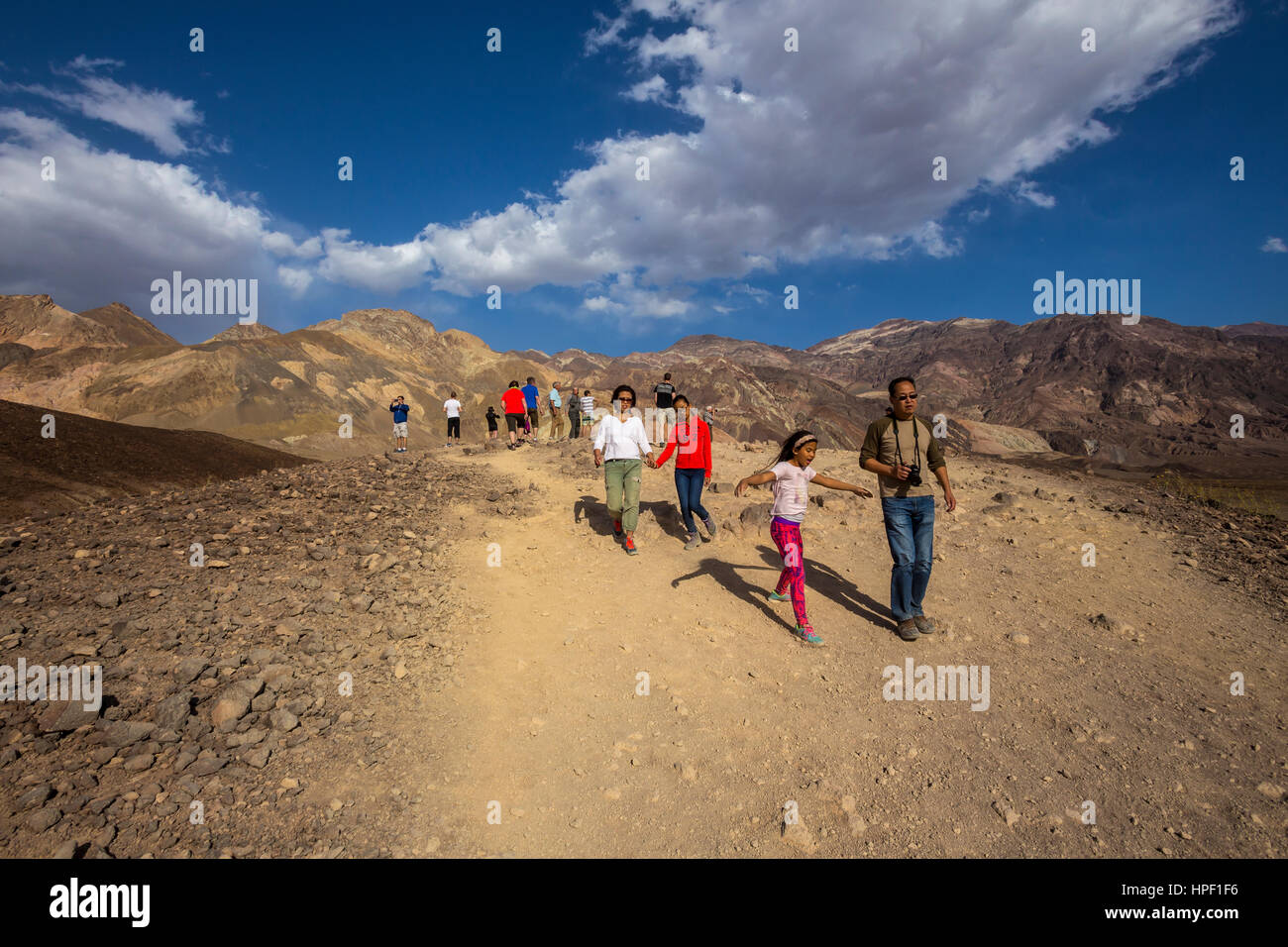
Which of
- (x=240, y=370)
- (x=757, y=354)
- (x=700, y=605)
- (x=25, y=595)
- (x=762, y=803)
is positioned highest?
(x=757, y=354)

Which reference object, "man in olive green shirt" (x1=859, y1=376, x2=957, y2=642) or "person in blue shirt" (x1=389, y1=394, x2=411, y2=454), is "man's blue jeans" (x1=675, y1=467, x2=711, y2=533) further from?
"person in blue shirt" (x1=389, y1=394, x2=411, y2=454)

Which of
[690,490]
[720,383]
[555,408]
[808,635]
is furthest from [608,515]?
[720,383]

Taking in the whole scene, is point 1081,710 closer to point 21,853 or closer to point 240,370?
point 21,853

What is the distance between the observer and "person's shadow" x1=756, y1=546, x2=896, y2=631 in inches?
220

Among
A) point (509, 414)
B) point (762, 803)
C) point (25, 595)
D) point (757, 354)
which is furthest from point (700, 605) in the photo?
point (757, 354)

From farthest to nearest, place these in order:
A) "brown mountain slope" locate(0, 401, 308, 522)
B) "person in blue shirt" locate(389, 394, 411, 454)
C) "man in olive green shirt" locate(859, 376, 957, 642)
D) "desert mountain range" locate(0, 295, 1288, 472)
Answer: "desert mountain range" locate(0, 295, 1288, 472) → "person in blue shirt" locate(389, 394, 411, 454) → "brown mountain slope" locate(0, 401, 308, 522) → "man in olive green shirt" locate(859, 376, 957, 642)

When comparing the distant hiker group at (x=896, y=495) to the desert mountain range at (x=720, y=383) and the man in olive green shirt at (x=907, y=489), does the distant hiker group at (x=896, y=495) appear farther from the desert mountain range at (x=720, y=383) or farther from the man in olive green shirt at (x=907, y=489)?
the desert mountain range at (x=720, y=383)

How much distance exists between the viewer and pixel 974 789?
323cm

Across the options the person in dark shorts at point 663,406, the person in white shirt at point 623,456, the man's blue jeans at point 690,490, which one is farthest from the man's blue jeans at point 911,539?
the person in dark shorts at point 663,406

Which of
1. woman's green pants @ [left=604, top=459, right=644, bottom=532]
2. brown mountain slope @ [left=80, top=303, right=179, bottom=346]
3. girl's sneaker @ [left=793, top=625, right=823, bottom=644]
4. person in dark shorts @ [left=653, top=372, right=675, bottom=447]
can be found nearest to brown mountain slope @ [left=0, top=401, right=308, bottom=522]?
woman's green pants @ [left=604, top=459, right=644, bottom=532]

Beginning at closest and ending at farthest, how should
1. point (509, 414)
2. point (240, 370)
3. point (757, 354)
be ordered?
1. point (509, 414)
2. point (240, 370)
3. point (757, 354)

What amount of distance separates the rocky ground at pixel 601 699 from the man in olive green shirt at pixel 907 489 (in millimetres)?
504

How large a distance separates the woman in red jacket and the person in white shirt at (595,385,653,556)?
0.33 meters
